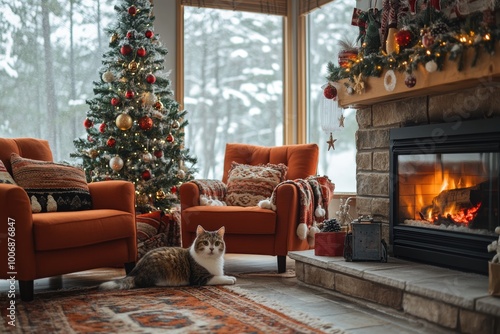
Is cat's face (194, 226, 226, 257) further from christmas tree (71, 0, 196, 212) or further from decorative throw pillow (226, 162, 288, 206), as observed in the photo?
christmas tree (71, 0, 196, 212)

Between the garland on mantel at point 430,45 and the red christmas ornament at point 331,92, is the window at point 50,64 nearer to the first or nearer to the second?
the red christmas ornament at point 331,92

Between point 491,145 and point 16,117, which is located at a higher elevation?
point 16,117

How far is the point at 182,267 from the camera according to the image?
11.6 feet

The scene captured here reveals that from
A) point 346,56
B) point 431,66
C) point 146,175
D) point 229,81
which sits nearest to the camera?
point 431,66

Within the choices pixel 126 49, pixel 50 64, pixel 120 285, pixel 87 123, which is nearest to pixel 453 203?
pixel 120 285

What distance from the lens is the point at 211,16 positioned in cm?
586

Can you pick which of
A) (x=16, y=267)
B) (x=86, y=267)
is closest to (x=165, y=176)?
(x=86, y=267)

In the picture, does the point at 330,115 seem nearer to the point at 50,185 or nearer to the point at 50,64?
the point at 50,185

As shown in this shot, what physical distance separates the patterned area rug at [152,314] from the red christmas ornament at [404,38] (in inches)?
63.3

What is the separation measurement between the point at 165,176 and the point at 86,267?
61.8 inches

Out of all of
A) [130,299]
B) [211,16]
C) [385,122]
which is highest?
[211,16]

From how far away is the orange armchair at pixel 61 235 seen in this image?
10.0 feet

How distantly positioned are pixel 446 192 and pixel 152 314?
1.74m

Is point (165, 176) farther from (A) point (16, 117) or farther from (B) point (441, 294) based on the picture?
(B) point (441, 294)
